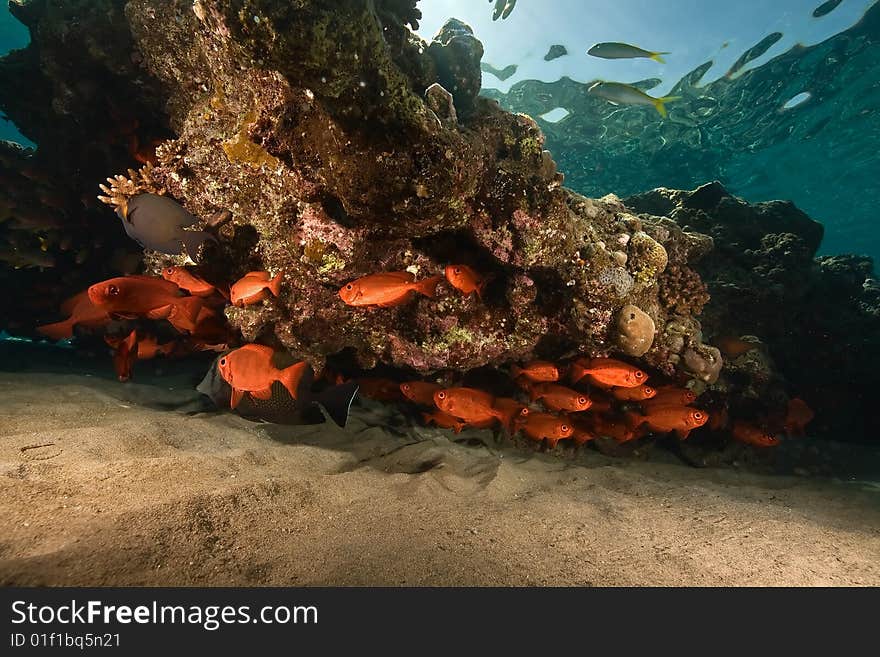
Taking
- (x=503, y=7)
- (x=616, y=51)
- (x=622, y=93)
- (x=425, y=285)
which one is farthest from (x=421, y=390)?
(x=503, y=7)

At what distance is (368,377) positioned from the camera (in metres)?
5.63

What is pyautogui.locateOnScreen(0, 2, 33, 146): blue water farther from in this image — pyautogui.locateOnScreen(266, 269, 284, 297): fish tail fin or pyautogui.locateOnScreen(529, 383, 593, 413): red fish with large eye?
pyautogui.locateOnScreen(529, 383, 593, 413): red fish with large eye

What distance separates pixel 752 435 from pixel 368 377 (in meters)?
5.98

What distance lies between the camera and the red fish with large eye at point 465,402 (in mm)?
4242

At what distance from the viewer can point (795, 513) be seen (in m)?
3.55

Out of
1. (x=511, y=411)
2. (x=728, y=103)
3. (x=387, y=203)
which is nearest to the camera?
(x=387, y=203)

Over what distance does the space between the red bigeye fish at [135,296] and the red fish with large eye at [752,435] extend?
25.5ft

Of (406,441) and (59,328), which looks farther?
(406,441)

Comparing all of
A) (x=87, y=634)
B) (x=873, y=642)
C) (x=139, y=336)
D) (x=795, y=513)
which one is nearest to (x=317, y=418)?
(x=87, y=634)

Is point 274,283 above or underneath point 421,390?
above

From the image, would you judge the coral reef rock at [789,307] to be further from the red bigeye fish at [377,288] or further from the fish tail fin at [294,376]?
the fish tail fin at [294,376]

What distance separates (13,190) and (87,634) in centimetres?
724

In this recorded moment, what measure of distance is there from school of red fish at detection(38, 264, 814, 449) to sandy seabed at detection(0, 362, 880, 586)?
668 millimetres

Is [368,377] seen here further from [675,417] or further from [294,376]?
[675,417]
